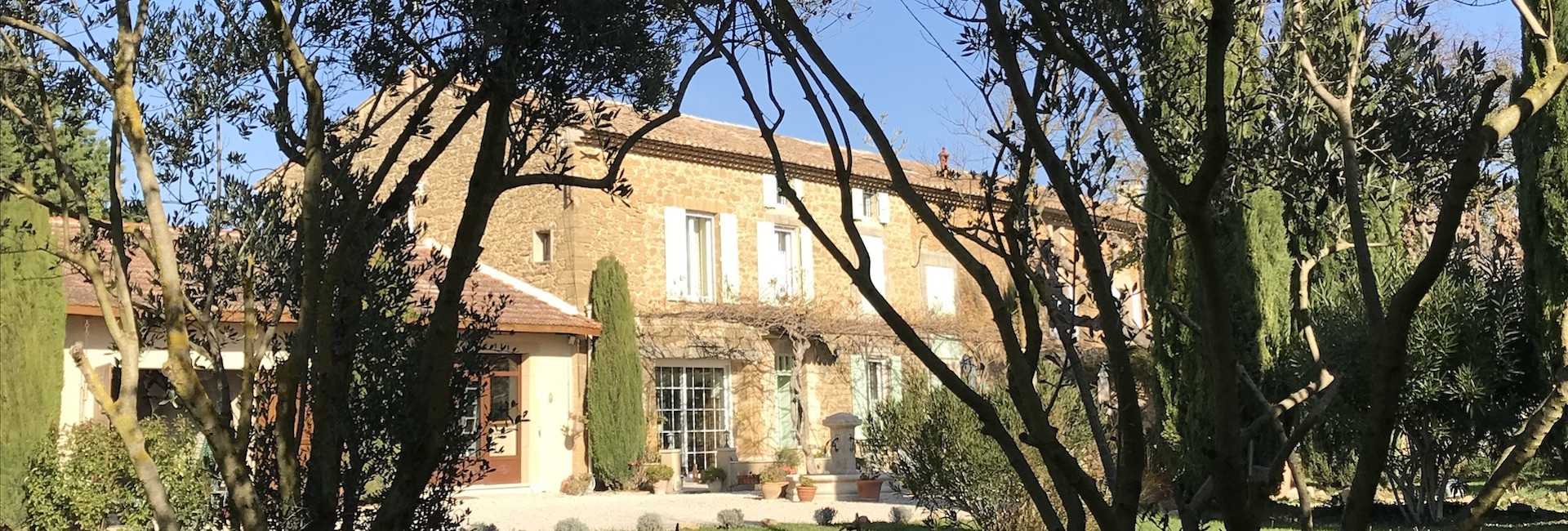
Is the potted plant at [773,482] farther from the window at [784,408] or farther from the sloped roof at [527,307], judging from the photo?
the sloped roof at [527,307]

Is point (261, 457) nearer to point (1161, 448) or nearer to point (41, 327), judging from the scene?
point (41, 327)

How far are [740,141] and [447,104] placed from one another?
5500mm

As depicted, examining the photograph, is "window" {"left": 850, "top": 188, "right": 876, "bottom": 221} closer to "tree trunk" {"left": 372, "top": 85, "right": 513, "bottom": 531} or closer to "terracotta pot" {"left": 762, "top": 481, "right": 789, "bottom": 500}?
"terracotta pot" {"left": 762, "top": 481, "right": 789, "bottom": 500}

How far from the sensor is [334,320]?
434cm

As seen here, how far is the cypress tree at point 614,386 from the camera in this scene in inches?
743

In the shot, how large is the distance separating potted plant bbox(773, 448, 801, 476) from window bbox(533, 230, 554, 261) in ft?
16.1

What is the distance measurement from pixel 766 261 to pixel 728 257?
2.76 ft

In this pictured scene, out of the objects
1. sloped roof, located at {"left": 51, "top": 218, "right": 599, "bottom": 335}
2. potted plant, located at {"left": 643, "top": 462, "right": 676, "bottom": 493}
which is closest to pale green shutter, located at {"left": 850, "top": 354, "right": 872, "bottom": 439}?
potted plant, located at {"left": 643, "top": 462, "right": 676, "bottom": 493}

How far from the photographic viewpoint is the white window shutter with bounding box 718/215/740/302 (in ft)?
69.2

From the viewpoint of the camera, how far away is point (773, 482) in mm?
18156

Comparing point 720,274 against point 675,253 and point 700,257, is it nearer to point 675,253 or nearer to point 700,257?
point 700,257

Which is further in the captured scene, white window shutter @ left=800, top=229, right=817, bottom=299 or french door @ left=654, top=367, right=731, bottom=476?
white window shutter @ left=800, top=229, right=817, bottom=299

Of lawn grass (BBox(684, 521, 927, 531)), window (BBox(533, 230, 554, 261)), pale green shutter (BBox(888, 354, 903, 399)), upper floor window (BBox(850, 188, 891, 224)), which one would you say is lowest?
lawn grass (BBox(684, 521, 927, 531))

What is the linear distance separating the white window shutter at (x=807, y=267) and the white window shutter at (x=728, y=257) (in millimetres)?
1358
